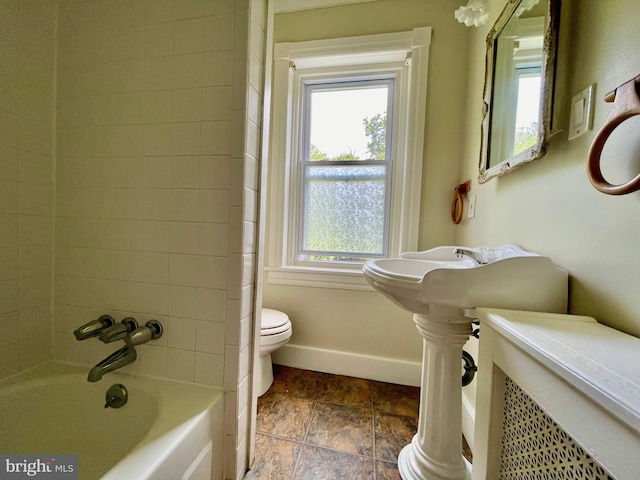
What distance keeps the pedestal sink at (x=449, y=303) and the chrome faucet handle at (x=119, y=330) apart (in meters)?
0.90

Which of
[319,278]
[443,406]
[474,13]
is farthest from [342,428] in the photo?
[474,13]

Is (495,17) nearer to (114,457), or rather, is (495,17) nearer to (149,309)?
(149,309)

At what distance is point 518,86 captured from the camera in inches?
36.7

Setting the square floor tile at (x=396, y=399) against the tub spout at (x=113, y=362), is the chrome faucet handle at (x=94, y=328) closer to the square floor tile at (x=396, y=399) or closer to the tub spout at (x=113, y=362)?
the tub spout at (x=113, y=362)

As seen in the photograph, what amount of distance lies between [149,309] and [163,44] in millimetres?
992

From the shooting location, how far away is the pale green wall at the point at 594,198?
52 cm

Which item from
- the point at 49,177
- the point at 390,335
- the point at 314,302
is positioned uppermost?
the point at 49,177

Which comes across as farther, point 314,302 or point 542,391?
point 314,302

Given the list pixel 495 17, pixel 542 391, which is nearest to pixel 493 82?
pixel 495 17

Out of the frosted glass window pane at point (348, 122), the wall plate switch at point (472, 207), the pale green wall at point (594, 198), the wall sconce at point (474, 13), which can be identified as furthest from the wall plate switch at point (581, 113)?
the frosted glass window pane at point (348, 122)

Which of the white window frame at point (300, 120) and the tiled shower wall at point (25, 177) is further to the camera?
the white window frame at point (300, 120)

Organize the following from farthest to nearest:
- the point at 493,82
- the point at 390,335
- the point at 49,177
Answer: the point at 390,335 → the point at 493,82 → the point at 49,177

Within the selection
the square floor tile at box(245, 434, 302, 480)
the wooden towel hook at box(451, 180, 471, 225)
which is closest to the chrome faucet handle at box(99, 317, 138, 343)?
the square floor tile at box(245, 434, 302, 480)

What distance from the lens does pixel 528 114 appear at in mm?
856
